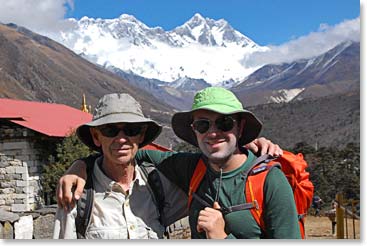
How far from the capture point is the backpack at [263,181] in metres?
1.93

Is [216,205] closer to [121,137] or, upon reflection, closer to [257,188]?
[257,188]

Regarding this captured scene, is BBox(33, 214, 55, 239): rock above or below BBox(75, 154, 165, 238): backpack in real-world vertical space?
below

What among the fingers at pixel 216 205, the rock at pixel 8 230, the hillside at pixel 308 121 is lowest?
the rock at pixel 8 230

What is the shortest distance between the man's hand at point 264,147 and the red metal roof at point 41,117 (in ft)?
23.1

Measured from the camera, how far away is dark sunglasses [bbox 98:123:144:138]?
7.14 feet

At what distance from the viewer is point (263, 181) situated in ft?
6.31

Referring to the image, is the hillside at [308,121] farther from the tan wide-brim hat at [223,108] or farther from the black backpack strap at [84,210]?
the black backpack strap at [84,210]

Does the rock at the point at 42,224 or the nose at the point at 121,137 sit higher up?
the nose at the point at 121,137

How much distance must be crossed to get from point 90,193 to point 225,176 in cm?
52

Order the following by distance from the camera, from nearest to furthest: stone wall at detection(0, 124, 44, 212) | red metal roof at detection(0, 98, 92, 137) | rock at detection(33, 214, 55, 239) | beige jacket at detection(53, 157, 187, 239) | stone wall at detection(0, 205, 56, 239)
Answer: beige jacket at detection(53, 157, 187, 239) → stone wall at detection(0, 205, 56, 239) → rock at detection(33, 214, 55, 239) → red metal roof at detection(0, 98, 92, 137) → stone wall at detection(0, 124, 44, 212)

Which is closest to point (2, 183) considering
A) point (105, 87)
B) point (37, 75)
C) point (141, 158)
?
point (141, 158)

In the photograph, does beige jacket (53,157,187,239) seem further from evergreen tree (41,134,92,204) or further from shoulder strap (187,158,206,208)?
evergreen tree (41,134,92,204)

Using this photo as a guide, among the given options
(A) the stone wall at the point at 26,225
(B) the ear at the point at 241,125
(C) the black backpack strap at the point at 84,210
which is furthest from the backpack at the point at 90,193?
(A) the stone wall at the point at 26,225

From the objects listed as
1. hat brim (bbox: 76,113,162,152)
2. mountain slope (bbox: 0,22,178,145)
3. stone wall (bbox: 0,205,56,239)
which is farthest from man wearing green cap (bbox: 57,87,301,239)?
mountain slope (bbox: 0,22,178,145)
